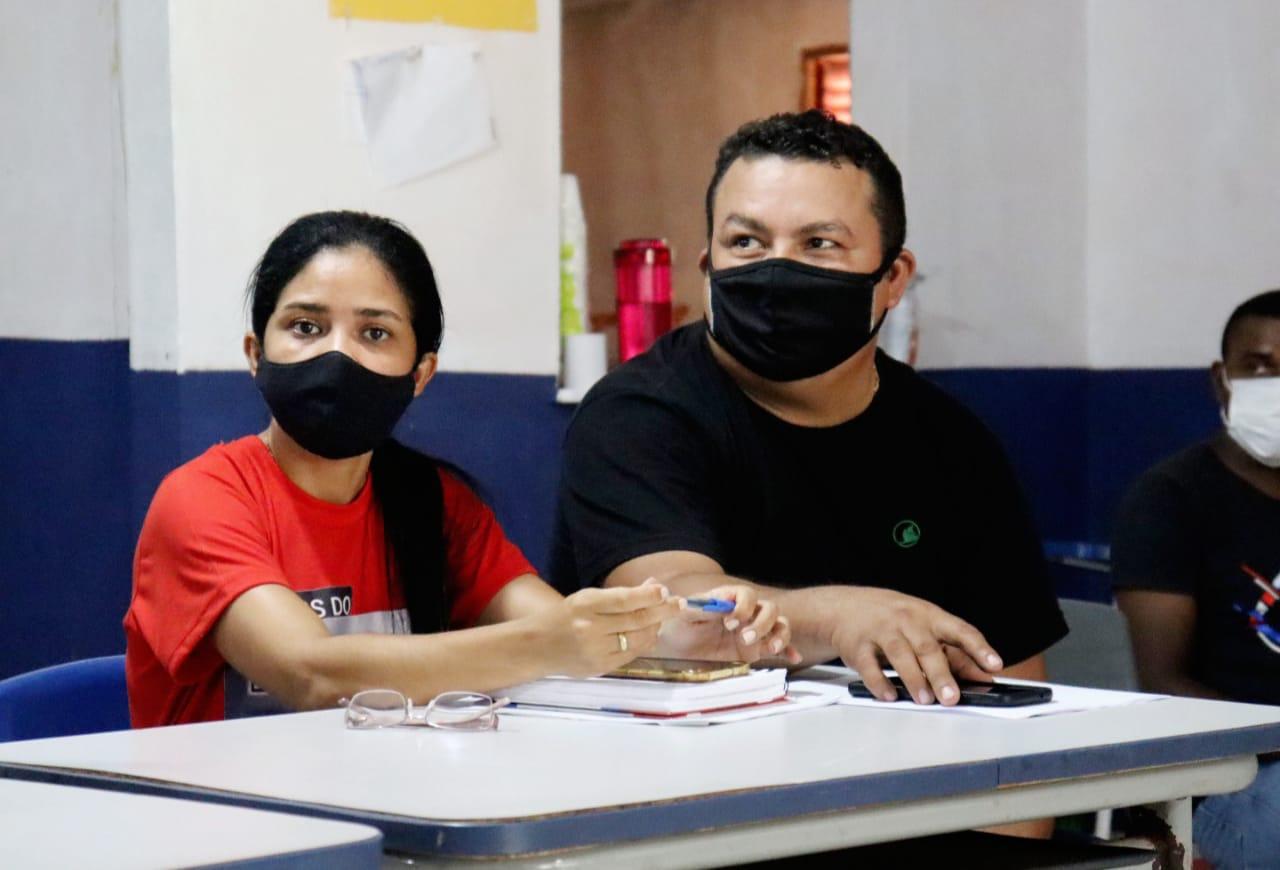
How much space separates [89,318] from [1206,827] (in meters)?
2.00

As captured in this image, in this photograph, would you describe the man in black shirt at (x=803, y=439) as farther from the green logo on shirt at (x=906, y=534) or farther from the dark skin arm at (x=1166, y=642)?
the dark skin arm at (x=1166, y=642)

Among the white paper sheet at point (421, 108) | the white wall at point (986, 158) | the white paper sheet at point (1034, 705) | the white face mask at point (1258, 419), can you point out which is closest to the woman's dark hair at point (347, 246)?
the white paper sheet at point (1034, 705)

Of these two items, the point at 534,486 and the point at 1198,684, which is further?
the point at 534,486

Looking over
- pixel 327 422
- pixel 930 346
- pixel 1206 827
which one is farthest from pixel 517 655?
pixel 930 346

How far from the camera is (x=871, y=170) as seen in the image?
2.40 meters

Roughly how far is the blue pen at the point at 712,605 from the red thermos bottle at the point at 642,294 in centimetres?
174

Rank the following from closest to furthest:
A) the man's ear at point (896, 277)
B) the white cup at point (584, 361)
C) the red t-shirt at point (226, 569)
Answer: the red t-shirt at point (226, 569), the man's ear at point (896, 277), the white cup at point (584, 361)

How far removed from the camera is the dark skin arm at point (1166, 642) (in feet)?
9.47

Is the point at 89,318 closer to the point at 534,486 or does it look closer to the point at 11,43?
the point at 11,43

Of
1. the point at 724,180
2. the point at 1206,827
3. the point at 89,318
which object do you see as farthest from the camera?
the point at 89,318

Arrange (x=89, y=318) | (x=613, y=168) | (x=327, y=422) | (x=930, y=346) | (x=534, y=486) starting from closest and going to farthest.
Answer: (x=327, y=422)
(x=89, y=318)
(x=534, y=486)
(x=930, y=346)
(x=613, y=168)

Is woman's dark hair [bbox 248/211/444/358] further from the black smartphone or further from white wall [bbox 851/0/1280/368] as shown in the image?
white wall [bbox 851/0/1280/368]

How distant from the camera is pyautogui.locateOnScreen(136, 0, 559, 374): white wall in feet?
9.73

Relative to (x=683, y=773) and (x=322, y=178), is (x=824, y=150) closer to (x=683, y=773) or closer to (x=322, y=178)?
(x=322, y=178)
